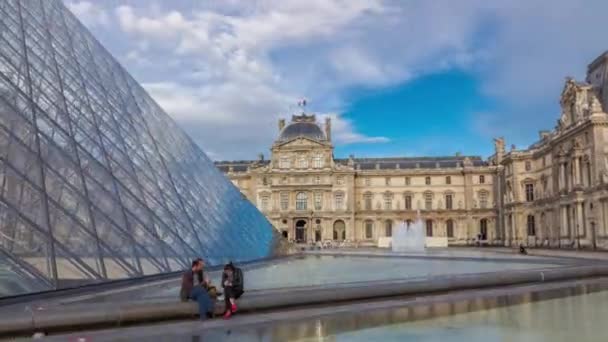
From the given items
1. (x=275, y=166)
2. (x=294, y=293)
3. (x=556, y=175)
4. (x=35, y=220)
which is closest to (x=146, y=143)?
(x=35, y=220)

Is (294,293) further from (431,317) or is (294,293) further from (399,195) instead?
(399,195)

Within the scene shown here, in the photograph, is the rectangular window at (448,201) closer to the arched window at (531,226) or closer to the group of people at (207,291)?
the arched window at (531,226)

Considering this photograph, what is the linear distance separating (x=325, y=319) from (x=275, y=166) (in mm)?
69974

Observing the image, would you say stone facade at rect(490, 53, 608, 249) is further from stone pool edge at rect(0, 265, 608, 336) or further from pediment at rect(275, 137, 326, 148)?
stone pool edge at rect(0, 265, 608, 336)

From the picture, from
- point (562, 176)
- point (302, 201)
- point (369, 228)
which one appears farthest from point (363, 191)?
point (562, 176)

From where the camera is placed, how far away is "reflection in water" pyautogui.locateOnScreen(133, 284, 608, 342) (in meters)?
6.80

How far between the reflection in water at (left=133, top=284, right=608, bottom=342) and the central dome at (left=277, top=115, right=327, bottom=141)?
69.3 m

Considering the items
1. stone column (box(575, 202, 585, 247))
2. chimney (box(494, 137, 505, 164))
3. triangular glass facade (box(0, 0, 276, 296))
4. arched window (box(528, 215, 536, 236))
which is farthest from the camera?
→ chimney (box(494, 137, 505, 164))

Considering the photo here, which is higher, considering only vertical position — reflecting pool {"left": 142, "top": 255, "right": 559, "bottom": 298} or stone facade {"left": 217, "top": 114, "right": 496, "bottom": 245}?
stone facade {"left": 217, "top": 114, "right": 496, "bottom": 245}

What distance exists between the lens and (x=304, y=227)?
7819 cm

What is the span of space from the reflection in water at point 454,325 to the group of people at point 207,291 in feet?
2.43

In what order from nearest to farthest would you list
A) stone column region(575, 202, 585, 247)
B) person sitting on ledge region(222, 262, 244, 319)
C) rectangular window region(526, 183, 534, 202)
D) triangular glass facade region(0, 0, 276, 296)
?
person sitting on ledge region(222, 262, 244, 319)
triangular glass facade region(0, 0, 276, 296)
stone column region(575, 202, 585, 247)
rectangular window region(526, 183, 534, 202)

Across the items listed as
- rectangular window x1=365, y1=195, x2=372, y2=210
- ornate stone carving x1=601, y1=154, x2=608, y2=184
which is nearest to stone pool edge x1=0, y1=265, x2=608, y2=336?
ornate stone carving x1=601, y1=154, x2=608, y2=184

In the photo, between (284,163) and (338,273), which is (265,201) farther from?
(338,273)
